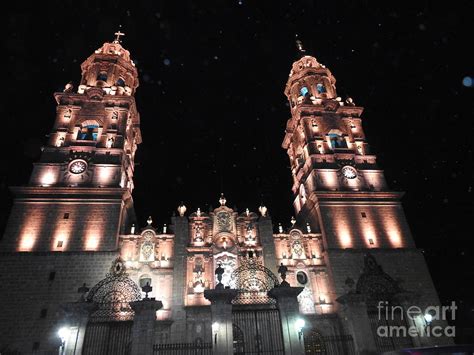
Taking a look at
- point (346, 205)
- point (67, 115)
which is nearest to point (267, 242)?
point (346, 205)

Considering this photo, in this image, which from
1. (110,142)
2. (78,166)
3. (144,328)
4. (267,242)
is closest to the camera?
(144,328)

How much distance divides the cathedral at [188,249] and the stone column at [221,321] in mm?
3833

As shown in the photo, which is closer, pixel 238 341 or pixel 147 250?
pixel 238 341

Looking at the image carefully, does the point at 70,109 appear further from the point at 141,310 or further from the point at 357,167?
the point at 357,167

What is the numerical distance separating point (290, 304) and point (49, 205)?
2446cm

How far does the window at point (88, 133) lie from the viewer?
38125 mm

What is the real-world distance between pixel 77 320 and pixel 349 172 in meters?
29.9

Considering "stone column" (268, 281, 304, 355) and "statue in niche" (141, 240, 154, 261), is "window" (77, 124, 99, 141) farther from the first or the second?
"stone column" (268, 281, 304, 355)

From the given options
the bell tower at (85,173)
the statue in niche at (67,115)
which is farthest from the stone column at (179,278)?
the statue in niche at (67,115)

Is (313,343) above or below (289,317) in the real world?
above

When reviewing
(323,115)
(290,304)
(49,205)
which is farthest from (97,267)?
(323,115)

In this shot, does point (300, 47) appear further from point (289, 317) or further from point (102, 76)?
point (289, 317)

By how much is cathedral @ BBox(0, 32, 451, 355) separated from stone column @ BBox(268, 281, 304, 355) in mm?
1849

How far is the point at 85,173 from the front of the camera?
1367 inches
